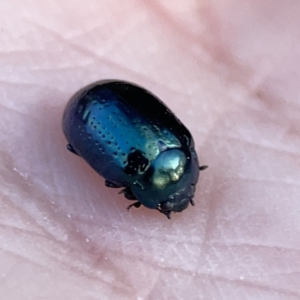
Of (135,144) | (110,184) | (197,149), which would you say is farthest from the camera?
(197,149)

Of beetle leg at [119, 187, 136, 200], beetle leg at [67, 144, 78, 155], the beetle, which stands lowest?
beetle leg at [119, 187, 136, 200]

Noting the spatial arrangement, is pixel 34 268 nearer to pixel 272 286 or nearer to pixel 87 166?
pixel 87 166

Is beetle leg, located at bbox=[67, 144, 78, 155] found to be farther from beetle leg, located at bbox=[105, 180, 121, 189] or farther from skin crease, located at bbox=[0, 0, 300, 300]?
beetle leg, located at bbox=[105, 180, 121, 189]

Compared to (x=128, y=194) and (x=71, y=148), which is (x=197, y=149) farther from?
(x=71, y=148)

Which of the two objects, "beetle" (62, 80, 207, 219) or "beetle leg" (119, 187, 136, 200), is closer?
"beetle" (62, 80, 207, 219)

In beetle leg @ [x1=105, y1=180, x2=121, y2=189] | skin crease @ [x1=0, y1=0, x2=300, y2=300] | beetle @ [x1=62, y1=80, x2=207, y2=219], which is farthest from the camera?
beetle leg @ [x1=105, y1=180, x2=121, y2=189]

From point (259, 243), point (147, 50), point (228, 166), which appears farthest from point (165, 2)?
point (259, 243)

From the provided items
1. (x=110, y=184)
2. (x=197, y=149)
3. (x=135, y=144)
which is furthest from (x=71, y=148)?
(x=197, y=149)

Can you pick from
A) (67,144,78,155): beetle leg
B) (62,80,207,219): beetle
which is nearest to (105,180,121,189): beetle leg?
(62,80,207,219): beetle
